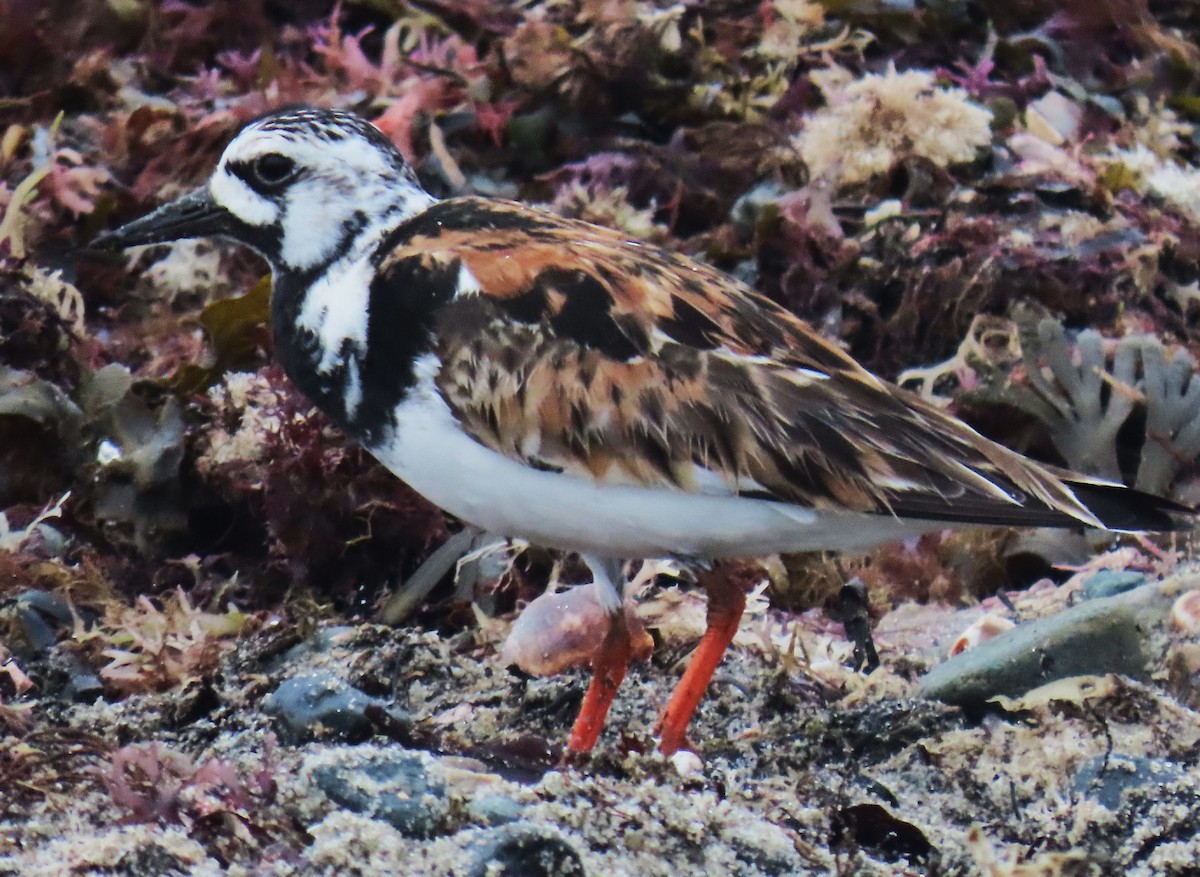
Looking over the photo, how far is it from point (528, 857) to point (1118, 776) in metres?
0.93

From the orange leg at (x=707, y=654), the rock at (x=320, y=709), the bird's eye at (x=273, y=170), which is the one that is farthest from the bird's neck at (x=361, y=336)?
the orange leg at (x=707, y=654)

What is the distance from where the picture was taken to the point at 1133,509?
2678mm

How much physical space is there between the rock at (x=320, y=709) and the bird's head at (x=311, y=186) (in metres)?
0.75

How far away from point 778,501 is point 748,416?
0.47ft

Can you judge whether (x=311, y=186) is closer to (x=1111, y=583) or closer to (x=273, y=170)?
(x=273, y=170)

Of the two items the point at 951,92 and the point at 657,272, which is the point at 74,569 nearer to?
the point at 657,272

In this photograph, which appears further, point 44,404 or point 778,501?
point 44,404

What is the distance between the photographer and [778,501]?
2.58 m

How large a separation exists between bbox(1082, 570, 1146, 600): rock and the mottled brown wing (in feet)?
2.21

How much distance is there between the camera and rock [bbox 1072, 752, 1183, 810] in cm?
237

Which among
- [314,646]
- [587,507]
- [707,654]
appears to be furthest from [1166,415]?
[314,646]

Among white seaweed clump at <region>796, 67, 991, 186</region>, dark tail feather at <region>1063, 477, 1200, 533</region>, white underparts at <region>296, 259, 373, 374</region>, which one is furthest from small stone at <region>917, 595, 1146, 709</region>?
white seaweed clump at <region>796, 67, 991, 186</region>

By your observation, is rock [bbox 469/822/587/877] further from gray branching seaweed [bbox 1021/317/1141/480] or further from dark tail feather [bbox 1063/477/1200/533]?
gray branching seaweed [bbox 1021/317/1141/480]

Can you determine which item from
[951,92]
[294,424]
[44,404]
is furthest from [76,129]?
[951,92]
